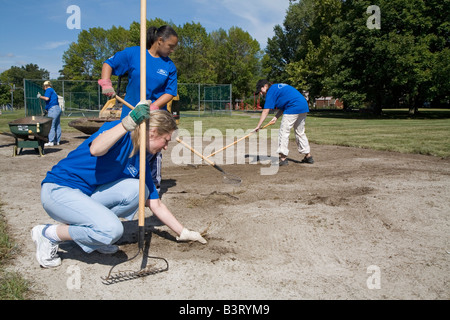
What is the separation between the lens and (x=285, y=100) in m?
7.97

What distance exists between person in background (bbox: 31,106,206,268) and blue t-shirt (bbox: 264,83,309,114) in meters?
5.24

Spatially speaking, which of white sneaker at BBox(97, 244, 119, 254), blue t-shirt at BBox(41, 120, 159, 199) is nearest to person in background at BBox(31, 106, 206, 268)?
blue t-shirt at BBox(41, 120, 159, 199)

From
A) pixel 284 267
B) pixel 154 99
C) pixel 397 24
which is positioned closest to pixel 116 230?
pixel 284 267

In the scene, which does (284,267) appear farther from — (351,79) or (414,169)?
(351,79)

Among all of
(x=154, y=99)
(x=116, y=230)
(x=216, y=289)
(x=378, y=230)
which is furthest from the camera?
(x=154, y=99)

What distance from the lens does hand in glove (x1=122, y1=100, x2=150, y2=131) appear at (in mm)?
2691

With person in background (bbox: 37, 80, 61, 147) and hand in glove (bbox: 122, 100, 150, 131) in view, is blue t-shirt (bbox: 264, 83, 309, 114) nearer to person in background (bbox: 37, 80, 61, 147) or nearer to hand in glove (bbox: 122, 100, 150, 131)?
hand in glove (bbox: 122, 100, 150, 131)

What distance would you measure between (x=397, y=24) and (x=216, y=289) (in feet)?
105

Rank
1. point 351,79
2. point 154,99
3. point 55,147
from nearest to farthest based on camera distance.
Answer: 1. point 154,99
2. point 55,147
3. point 351,79

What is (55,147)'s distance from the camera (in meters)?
10.8

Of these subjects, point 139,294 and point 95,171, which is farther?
point 95,171

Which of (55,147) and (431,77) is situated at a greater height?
(431,77)

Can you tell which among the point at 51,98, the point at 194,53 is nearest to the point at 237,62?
the point at 194,53

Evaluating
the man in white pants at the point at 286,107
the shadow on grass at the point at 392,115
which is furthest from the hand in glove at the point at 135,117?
the shadow on grass at the point at 392,115
